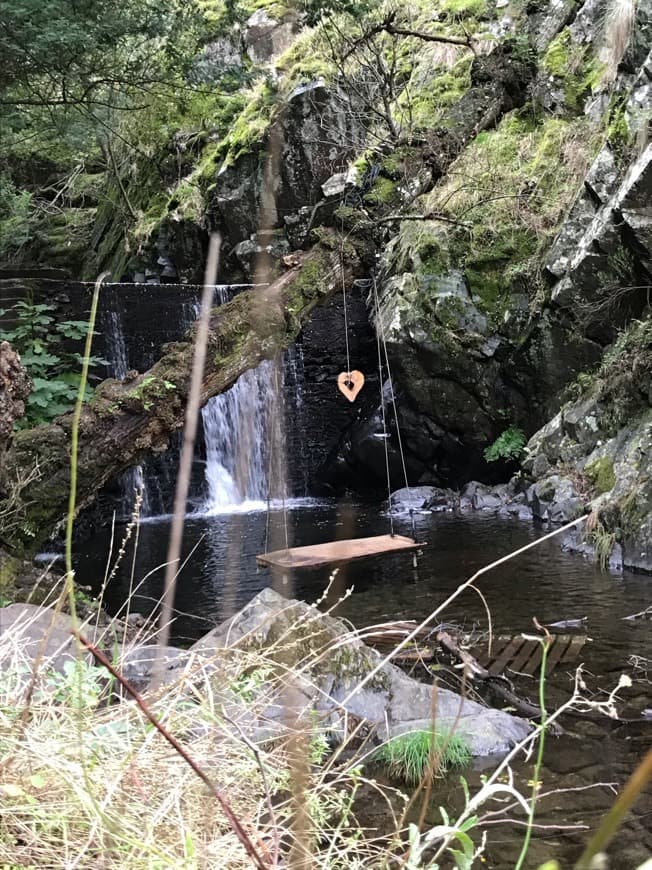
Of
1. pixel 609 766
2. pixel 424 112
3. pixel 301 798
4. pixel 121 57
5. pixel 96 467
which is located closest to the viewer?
pixel 301 798

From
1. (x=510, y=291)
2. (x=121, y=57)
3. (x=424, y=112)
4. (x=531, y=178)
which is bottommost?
(x=510, y=291)

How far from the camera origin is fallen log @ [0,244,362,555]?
5.23m

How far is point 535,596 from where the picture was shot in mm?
6195

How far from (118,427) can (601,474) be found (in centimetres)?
557

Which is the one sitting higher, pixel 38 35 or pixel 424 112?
pixel 424 112

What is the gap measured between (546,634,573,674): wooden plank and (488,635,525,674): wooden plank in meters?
0.19

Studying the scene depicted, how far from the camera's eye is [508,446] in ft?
35.7

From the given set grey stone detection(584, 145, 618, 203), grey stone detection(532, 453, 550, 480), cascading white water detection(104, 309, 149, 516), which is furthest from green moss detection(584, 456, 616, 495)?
cascading white water detection(104, 309, 149, 516)

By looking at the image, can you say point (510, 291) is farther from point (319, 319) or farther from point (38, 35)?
point (38, 35)

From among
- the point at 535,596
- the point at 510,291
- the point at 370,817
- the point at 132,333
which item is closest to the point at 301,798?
the point at 370,817

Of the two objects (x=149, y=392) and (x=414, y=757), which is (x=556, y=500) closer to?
(x=149, y=392)

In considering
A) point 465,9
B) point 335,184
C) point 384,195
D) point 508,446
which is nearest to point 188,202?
point 335,184

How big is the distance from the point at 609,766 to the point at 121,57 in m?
7.83

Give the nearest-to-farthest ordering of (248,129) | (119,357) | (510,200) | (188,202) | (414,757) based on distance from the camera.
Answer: (414,757)
(510,200)
(119,357)
(248,129)
(188,202)
